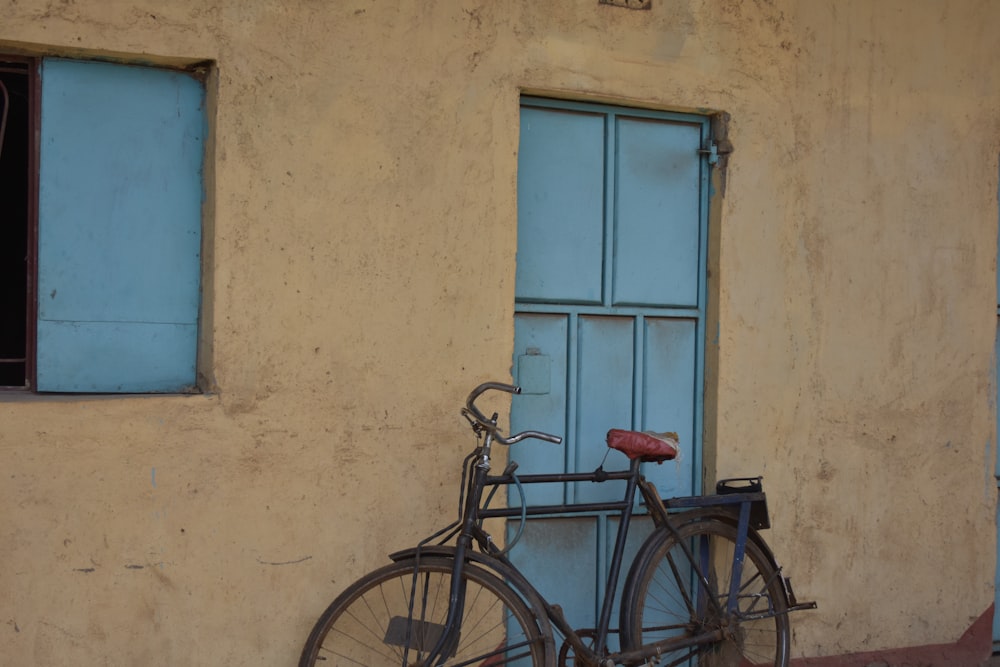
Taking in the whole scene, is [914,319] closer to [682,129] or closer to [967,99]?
[967,99]

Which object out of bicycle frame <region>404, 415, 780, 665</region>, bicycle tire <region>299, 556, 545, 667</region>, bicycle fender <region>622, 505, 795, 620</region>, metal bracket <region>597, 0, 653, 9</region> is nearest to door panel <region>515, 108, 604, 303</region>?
metal bracket <region>597, 0, 653, 9</region>

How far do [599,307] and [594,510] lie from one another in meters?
0.96

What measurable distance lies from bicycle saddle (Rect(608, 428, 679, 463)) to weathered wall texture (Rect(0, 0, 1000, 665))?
0.58 metres

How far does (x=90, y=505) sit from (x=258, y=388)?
72 cm

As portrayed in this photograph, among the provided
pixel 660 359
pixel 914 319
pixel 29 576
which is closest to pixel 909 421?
pixel 914 319

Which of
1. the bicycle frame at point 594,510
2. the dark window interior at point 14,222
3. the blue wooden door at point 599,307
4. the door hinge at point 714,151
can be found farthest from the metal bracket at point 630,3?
the dark window interior at point 14,222

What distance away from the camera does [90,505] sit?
363 centimetres

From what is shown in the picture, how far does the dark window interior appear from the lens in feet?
12.5

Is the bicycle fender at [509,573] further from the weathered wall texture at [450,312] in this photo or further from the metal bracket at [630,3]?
the metal bracket at [630,3]

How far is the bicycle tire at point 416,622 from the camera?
12.0 ft

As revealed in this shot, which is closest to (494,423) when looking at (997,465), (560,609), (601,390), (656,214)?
(560,609)

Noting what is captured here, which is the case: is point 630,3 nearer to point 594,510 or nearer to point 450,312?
point 450,312

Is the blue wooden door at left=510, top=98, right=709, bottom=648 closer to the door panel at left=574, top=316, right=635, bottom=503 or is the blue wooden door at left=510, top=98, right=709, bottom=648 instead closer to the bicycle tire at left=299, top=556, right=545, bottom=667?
the door panel at left=574, top=316, right=635, bottom=503

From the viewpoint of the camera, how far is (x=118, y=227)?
3.82 meters
